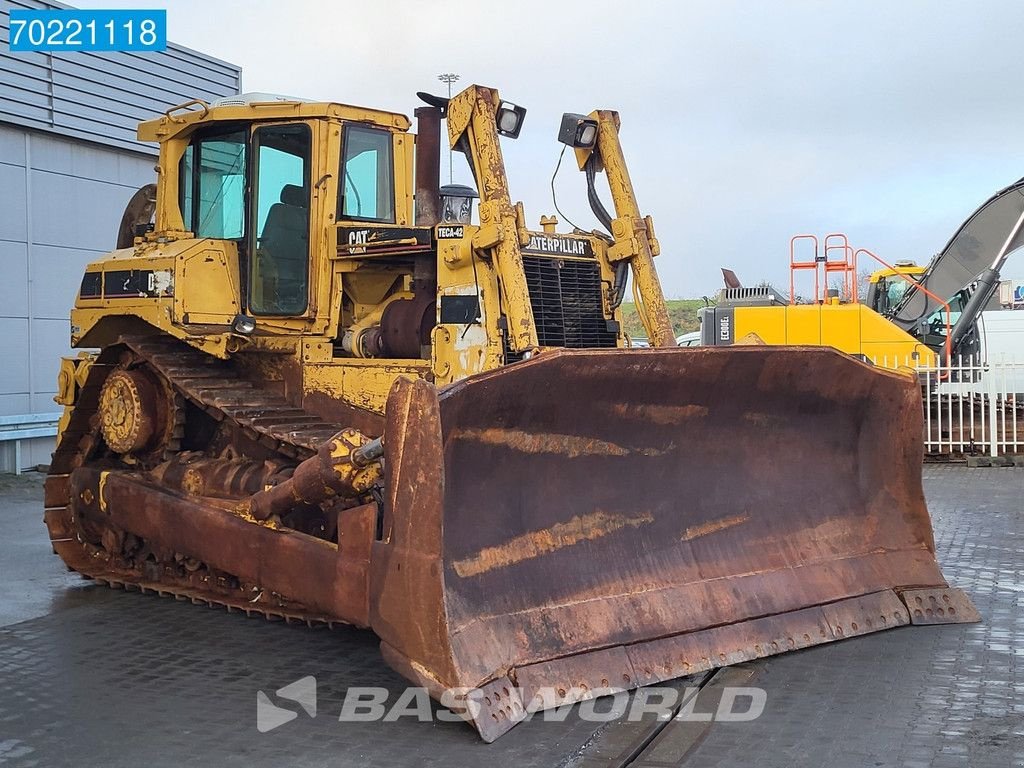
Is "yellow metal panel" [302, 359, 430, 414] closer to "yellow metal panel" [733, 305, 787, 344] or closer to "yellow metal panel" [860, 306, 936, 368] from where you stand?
"yellow metal panel" [733, 305, 787, 344]

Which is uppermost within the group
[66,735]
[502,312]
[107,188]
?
[107,188]

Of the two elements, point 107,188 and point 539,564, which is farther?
point 107,188

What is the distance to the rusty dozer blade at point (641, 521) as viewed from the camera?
183 inches

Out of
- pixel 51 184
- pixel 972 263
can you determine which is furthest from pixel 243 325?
pixel 972 263

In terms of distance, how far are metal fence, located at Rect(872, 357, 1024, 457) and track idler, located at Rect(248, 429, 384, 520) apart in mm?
11064

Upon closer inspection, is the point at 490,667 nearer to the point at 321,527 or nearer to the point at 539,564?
the point at 539,564

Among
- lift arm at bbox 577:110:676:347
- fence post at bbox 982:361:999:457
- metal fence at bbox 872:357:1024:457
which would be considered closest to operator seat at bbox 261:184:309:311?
lift arm at bbox 577:110:676:347

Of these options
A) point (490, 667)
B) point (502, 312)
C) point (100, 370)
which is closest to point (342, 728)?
point (490, 667)

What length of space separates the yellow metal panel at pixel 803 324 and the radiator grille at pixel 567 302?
30.9 ft

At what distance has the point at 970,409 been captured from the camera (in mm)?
15117

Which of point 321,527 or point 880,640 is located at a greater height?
point 321,527

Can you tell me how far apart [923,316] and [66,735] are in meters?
13.9

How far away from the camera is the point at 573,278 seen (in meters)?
6.89

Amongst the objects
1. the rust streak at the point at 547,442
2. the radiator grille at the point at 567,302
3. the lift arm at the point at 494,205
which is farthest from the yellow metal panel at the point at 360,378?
the rust streak at the point at 547,442
